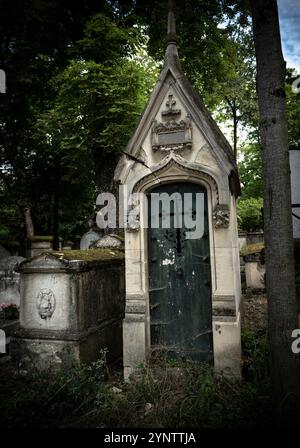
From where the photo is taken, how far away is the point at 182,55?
878 cm

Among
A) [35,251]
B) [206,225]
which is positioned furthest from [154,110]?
[35,251]

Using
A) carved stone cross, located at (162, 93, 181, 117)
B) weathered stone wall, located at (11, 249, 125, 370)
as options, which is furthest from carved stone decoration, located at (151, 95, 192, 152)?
weathered stone wall, located at (11, 249, 125, 370)

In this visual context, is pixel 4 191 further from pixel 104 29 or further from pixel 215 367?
pixel 215 367

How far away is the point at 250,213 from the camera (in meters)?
18.8

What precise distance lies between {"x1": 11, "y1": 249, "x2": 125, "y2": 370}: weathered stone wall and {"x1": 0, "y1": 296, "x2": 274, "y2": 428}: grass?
0.35 meters

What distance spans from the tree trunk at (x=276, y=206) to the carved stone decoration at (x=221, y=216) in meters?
1.18

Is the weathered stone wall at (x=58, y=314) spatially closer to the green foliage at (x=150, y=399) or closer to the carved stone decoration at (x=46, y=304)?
the carved stone decoration at (x=46, y=304)

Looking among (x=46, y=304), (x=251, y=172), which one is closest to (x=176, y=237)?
(x=46, y=304)

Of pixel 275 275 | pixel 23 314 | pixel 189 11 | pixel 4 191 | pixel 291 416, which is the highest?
pixel 189 11

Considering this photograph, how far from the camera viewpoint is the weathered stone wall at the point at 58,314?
463 centimetres

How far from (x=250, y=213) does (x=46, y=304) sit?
16010 mm

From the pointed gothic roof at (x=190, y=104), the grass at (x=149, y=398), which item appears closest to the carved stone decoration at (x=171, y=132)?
the pointed gothic roof at (x=190, y=104)

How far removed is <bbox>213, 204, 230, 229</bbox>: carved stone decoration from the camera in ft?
13.9

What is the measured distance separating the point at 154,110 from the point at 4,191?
12211 millimetres
